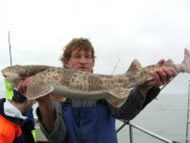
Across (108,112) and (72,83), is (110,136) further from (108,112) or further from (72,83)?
(72,83)

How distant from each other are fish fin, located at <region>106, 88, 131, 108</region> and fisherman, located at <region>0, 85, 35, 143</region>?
3.10ft

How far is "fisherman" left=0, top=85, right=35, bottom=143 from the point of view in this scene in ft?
13.3

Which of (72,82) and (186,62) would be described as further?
(186,62)

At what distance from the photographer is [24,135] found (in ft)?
14.6

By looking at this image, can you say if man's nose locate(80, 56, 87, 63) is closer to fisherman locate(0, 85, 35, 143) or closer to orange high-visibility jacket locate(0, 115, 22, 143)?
fisherman locate(0, 85, 35, 143)

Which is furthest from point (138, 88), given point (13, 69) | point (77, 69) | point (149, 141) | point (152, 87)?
point (149, 141)

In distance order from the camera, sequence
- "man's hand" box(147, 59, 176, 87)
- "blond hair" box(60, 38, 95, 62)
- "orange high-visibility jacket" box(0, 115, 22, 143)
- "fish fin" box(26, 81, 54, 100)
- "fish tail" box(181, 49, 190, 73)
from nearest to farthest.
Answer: "fish fin" box(26, 81, 54, 100) → "orange high-visibility jacket" box(0, 115, 22, 143) → "man's hand" box(147, 59, 176, 87) → "blond hair" box(60, 38, 95, 62) → "fish tail" box(181, 49, 190, 73)

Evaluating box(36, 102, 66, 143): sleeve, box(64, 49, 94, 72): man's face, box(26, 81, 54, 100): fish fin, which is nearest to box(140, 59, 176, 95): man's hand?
box(64, 49, 94, 72): man's face

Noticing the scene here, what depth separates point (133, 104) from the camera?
4.32m

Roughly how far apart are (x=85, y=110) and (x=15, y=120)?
2.56 feet

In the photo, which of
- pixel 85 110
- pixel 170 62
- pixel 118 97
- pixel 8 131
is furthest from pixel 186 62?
pixel 8 131

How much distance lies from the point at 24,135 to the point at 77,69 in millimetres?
1007

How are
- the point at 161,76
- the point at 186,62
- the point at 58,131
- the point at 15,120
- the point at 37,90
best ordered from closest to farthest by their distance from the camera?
the point at 37,90, the point at 58,131, the point at 15,120, the point at 161,76, the point at 186,62

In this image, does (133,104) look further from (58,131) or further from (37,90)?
(37,90)
